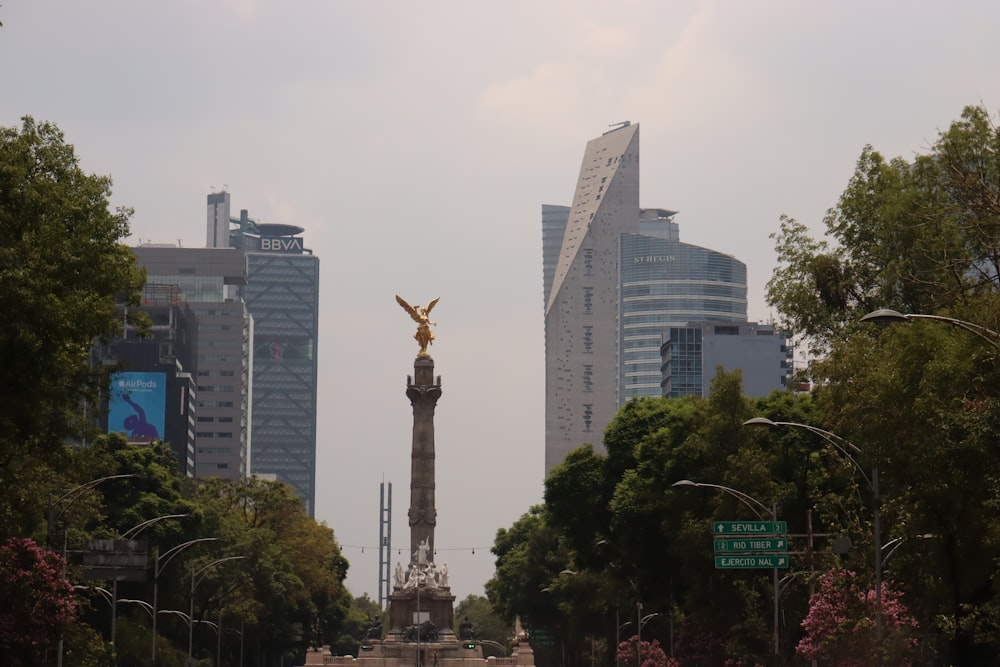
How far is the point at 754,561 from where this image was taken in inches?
2192

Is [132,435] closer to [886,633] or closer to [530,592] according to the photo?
[530,592]

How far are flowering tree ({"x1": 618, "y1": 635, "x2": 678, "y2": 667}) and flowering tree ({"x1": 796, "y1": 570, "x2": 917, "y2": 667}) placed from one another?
92.6 feet

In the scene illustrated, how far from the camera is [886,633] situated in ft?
170

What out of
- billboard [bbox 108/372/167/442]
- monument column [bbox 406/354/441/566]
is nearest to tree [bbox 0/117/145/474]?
monument column [bbox 406/354/441/566]

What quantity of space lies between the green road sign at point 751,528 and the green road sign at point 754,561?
2.74 ft

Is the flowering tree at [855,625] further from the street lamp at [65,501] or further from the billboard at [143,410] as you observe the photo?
the billboard at [143,410]

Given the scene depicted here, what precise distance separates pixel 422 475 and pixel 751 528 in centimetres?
8092

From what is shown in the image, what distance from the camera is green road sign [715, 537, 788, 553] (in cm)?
5519

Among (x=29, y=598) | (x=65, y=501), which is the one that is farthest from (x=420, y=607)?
(x=29, y=598)

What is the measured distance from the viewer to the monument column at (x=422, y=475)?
443 feet

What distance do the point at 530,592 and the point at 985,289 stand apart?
9131 cm

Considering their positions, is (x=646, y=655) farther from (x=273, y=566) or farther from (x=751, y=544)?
(x=751, y=544)

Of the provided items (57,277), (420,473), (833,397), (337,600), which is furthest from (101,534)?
(337,600)

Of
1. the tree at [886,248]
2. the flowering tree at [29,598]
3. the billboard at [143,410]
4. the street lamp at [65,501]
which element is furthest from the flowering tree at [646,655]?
the billboard at [143,410]
